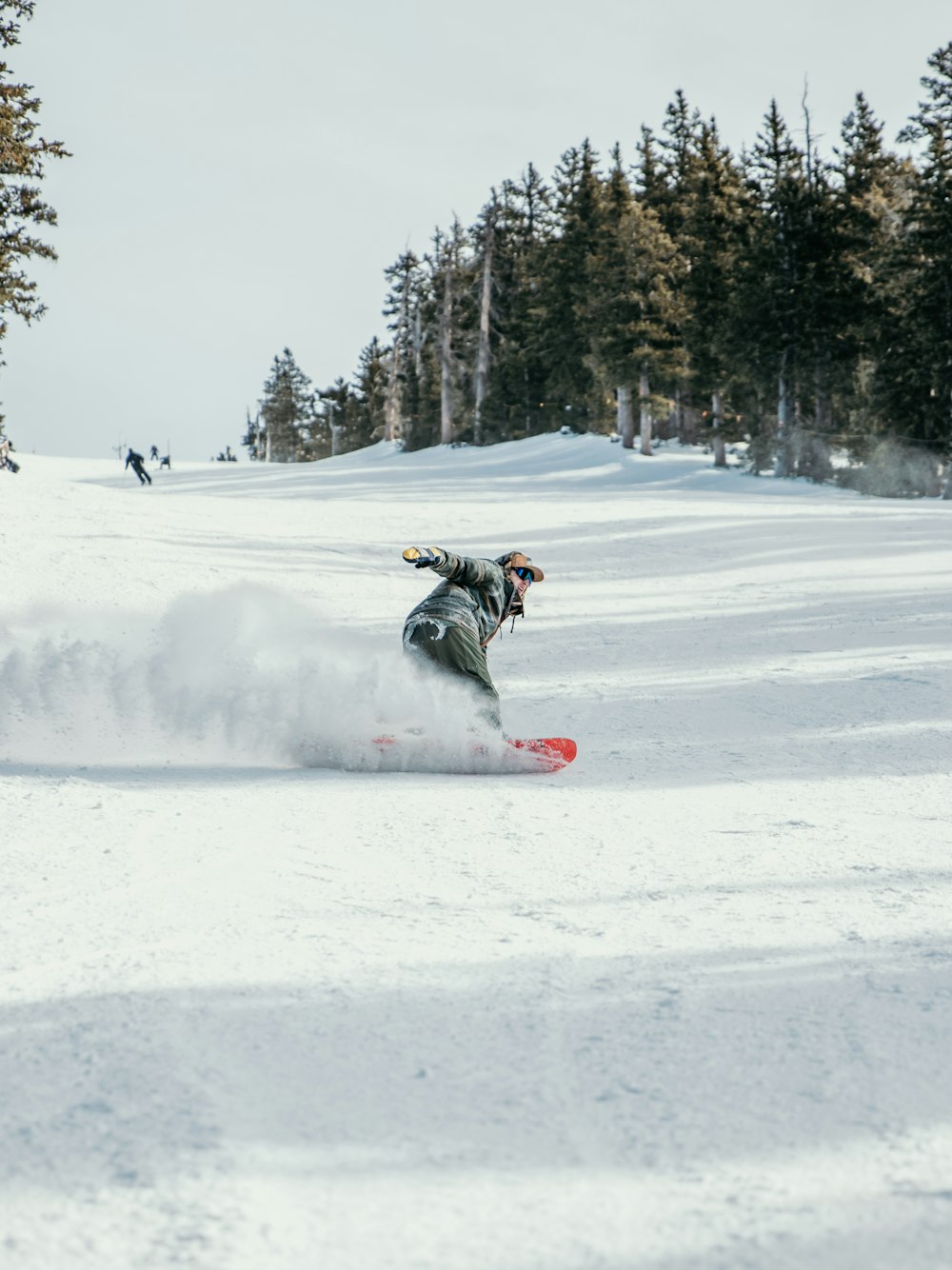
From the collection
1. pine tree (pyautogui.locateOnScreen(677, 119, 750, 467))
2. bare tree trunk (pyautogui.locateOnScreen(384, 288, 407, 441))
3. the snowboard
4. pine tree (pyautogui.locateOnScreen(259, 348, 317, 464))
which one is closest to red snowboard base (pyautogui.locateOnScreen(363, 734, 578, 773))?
the snowboard

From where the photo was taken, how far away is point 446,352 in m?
61.8

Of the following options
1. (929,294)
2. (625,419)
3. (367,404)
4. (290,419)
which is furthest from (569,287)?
(290,419)

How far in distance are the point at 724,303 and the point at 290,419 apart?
74.6 m

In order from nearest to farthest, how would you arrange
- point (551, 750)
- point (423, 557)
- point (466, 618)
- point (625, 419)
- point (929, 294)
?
point (423, 557)
point (551, 750)
point (466, 618)
point (929, 294)
point (625, 419)

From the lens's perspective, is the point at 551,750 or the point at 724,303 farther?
the point at 724,303

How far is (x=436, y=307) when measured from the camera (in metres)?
63.7

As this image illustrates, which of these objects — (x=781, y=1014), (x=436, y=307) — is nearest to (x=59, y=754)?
(x=781, y=1014)

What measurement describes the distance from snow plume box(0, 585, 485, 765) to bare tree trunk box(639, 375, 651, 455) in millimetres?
35046

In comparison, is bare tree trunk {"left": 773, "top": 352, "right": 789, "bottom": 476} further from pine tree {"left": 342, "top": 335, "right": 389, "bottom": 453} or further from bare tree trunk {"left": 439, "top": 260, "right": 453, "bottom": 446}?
pine tree {"left": 342, "top": 335, "right": 389, "bottom": 453}

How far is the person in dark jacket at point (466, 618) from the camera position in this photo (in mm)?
7289

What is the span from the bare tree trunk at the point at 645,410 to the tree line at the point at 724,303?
0.11 metres

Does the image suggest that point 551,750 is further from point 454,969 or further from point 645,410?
point 645,410

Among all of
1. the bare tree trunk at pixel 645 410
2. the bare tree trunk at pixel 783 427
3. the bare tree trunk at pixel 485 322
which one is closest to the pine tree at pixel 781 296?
the bare tree trunk at pixel 783 427

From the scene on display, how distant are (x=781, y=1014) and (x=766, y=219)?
3878 cm
